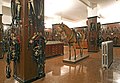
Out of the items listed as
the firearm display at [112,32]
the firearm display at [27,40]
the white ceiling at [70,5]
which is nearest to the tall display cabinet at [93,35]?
the white ceiling at [70,5]

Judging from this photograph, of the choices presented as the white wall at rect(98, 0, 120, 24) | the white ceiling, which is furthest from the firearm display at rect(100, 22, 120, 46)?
the white ceiling

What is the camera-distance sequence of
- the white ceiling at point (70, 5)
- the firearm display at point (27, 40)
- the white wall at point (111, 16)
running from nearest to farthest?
the firearm display at point (27, 40) < the white ceiling at point (70, 5) < the white wall at point (111, 16)

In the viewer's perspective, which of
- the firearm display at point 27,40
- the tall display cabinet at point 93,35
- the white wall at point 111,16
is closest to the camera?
the firearm display at point 27,40

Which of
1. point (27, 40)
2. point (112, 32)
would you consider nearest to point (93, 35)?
point (112, 32)

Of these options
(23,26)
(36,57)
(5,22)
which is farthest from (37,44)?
(5,22)

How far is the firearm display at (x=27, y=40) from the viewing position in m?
3.14

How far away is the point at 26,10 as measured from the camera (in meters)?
3.14

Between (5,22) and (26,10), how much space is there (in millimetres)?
9081

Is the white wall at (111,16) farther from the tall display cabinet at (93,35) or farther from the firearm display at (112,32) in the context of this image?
the tall display cabinet at (93,35)

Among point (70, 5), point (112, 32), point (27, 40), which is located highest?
point (70, 5)

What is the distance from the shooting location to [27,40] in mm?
3178

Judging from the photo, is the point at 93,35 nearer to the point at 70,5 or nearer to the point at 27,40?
the point at 70,5

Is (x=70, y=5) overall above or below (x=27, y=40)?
above

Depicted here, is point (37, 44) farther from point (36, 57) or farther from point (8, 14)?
point (8, 14)
